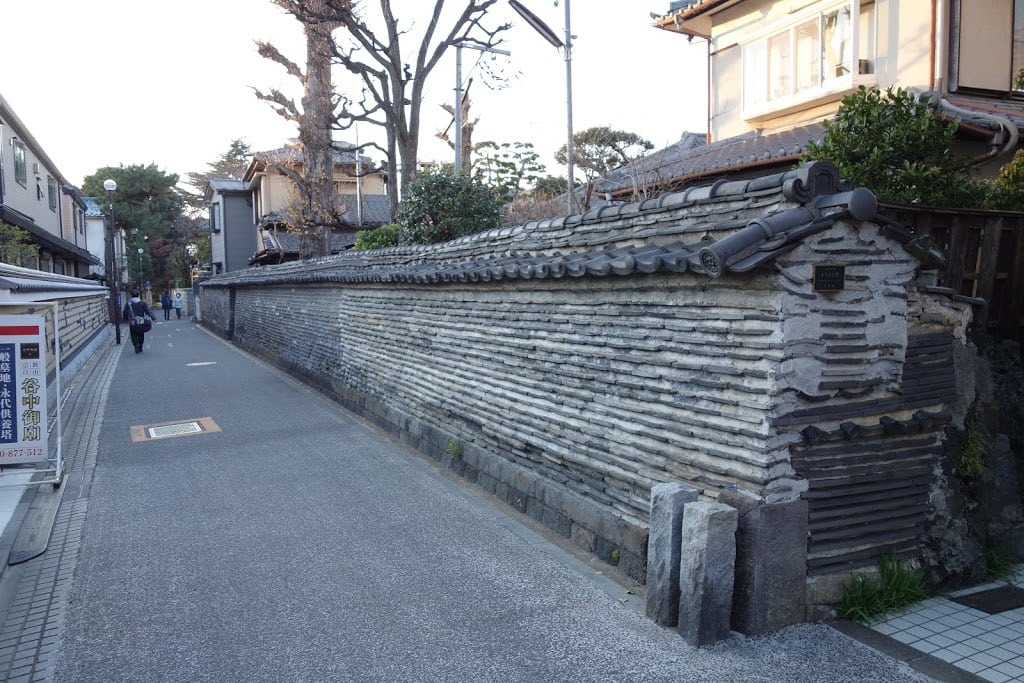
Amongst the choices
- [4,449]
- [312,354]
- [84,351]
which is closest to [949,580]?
[4,449]

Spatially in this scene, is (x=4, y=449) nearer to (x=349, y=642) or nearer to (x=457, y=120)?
(x=349, y=642)

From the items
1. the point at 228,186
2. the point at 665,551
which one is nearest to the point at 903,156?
the point at 665,551

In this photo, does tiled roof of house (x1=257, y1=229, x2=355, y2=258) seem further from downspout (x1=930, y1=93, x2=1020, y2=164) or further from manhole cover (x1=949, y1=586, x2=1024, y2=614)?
manhole cover (x1=949, y1=586, x2=1024, y2=614)

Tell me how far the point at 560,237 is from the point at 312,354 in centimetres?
923

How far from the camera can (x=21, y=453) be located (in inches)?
308

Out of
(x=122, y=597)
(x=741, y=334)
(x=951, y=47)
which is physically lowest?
(x=122, y=597)

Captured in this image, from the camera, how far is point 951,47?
11.6 meters

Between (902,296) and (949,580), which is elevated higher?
(902,296)

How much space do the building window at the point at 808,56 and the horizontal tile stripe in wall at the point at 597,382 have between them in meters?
8.53

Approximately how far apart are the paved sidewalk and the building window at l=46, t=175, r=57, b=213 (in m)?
20.5

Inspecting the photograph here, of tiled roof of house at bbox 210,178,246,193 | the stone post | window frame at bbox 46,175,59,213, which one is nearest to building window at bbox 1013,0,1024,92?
the stone post

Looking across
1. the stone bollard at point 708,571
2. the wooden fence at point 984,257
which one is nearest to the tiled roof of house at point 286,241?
the wooden fence at point 984,257

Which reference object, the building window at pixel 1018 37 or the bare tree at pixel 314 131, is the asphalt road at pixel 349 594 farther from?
the bare tree at pixel 314 131

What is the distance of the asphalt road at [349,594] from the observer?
13.8ft
